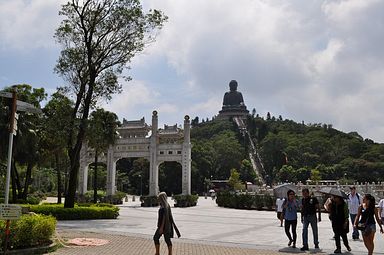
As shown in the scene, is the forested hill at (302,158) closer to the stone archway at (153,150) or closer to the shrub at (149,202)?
the stone archway at (153,150)

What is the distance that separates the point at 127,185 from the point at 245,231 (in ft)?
205

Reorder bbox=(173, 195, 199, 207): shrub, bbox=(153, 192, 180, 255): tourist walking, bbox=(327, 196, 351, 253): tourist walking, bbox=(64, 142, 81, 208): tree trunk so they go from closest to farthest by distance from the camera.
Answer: bbox=(153, 192, 180, 255): tourist walking, bbox=(327, 196, 351, 253): tourist walking, bbox=(64, 142, 81, 208): tree trunk, bbox=(173, 195, 199, 207): shrub

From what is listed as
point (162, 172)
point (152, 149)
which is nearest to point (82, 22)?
point (152, 149)

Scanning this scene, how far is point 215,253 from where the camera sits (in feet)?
36.4

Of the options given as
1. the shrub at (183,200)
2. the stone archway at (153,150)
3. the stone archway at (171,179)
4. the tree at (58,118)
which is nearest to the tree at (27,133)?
the tree at (58,118)

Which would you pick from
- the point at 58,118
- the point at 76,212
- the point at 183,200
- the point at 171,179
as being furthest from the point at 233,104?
the point at 76,212

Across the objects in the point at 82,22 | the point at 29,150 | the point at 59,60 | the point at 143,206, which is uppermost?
the point at 82,22

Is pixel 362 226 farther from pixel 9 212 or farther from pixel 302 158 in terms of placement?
pixel 302 158

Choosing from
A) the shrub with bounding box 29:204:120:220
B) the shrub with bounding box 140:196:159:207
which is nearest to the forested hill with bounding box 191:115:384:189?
the shrub with bounding box 140:196:159:207

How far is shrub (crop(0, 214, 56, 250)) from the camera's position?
32.6 feet

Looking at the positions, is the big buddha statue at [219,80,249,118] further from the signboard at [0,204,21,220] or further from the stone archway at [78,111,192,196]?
the signboard at [0,204,21,220]

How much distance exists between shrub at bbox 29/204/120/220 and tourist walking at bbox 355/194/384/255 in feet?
52.5

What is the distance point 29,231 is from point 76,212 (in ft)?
40.5

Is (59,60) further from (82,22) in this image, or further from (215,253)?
(215,253)
